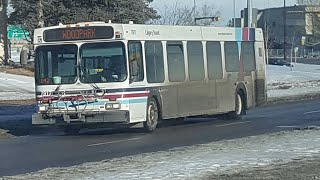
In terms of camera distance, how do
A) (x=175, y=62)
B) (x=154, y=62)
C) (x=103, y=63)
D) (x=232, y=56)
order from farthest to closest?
(x=232, y=56) → (x=175, y=62) → (x=154, y=62) → (x=103, y=63)

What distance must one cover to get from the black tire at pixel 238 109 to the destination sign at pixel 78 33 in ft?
23.0

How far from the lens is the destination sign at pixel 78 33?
64.4ft

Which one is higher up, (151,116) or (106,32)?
(106,32)

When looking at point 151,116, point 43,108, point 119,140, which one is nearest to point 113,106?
point 119,140

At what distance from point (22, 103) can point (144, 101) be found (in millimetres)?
13456

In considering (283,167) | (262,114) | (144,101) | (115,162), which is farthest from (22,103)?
(283,167)

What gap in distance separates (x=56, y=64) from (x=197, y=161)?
8102 millimetres

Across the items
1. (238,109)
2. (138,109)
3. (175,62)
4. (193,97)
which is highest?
(175,62)

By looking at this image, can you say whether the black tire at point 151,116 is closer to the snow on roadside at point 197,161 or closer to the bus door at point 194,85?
the bus door at point 194,85

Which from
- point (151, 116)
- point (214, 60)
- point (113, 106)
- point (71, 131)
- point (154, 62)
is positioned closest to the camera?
point (113, 106)

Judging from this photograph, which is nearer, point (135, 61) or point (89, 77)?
point (89, 77)

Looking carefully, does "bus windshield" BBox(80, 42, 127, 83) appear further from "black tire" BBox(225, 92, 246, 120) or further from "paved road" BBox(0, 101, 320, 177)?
"black tire" BBox(225, 92, 246, 120)

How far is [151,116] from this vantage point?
2048 cm

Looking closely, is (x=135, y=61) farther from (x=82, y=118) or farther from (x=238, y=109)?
(x=238, y=109)
